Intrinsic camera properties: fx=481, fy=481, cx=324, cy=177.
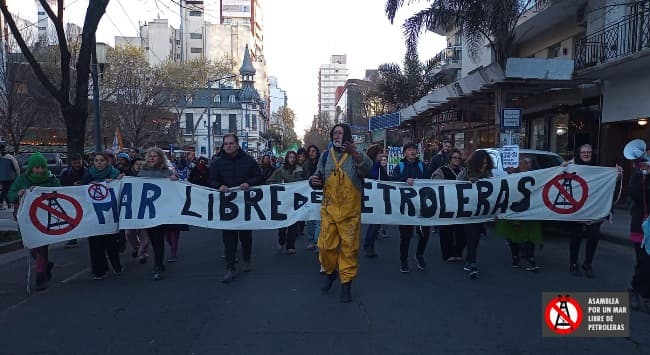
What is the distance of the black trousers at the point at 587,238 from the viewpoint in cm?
646

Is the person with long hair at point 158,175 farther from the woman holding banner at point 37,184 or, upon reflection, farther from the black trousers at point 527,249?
the black trousers at point 527,249

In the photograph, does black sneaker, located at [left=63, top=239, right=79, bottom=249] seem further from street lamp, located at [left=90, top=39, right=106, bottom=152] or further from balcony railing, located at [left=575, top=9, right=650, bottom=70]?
balcony railing, located at [left=575, top=9, right=650, bottom=70]

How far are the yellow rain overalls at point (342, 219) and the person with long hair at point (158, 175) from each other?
2.49 metres

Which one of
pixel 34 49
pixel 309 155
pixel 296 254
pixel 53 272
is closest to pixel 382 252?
pixel 296 254

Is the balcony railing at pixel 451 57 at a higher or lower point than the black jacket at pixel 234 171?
higher

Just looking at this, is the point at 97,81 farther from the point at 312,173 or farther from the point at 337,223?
the point at 337,223

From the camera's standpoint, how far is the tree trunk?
10648mm

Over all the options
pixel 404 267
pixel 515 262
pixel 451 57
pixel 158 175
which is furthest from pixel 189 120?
pixel 515 262

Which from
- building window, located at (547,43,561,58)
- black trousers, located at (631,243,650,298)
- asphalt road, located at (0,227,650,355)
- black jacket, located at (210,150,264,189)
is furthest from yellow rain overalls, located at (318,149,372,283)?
building window, located at (547,43,561,58)

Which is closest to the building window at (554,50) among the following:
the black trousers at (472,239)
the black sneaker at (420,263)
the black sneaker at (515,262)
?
the black sneaker at (515,262)

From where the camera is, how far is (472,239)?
21.9ft

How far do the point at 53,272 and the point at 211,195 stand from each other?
8.61 feet

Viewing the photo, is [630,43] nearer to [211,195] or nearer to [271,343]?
[211,195]

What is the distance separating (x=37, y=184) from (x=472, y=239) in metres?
5.94
